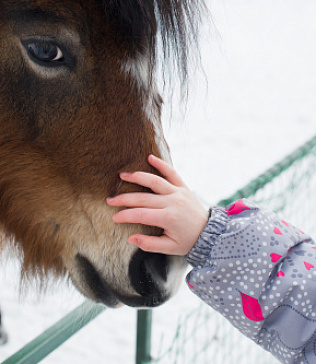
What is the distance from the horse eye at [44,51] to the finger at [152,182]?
0.32m

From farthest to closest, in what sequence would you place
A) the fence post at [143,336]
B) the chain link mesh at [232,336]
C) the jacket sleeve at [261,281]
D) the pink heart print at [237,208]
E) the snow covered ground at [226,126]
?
the snow covered ground at [226,126]
the chain link mesh at [232,336]
the fence post at [143,336]
the pink heart print at [237,208]
the jacket sleeve at [261,281]

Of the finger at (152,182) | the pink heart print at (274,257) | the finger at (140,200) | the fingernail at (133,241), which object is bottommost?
the pink heart print at (274,257)

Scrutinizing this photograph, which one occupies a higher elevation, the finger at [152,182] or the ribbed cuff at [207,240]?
the finger at [152,182]

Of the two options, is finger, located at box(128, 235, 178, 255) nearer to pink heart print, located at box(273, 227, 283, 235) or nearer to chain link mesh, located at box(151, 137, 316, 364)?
pink heart print, located at box(273, 227, 283, 235)

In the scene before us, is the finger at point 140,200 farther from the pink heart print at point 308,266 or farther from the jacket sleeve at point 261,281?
the pink heart print at point 308,266

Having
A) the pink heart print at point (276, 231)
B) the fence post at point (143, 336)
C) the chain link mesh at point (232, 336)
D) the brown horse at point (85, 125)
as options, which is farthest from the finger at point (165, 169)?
the chain link mesh at point (232, 336)

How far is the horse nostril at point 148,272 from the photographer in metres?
0.97

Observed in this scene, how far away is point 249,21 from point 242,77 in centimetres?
352

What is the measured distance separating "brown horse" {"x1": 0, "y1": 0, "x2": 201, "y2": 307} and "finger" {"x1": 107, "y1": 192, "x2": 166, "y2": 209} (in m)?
0.03

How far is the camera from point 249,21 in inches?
395

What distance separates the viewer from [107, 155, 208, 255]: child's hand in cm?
92

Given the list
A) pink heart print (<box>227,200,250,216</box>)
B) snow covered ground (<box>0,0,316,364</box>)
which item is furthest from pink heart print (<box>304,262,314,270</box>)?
snow covered ground (<box>0,0,316,364</box>)

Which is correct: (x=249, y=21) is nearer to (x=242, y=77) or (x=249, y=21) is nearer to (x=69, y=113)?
(x=242, y=77)

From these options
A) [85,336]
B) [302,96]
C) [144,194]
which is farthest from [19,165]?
[302,96]
